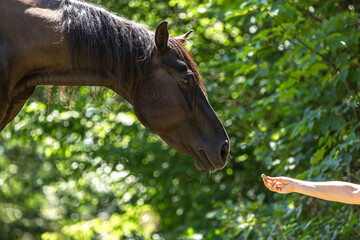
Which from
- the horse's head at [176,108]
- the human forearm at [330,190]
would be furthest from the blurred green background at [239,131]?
the horse's head at [176,108]

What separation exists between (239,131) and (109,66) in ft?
13.0

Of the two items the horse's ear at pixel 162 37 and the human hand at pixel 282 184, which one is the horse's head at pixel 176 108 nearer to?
the horse's ear at pixel 162 37

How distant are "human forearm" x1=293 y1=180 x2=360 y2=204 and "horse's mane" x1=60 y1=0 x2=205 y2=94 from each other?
856 mm

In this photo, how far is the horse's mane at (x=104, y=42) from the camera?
216 cm

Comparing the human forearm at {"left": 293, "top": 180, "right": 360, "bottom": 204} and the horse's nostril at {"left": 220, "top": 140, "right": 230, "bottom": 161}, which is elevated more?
the horse's nostril at {"left": 220, "top": 140, "right": 230, "bottom": 161}

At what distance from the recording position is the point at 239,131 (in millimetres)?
6039

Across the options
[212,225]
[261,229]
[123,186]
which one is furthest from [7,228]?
[261,229]

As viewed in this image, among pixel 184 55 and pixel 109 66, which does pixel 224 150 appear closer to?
pixel 184 55

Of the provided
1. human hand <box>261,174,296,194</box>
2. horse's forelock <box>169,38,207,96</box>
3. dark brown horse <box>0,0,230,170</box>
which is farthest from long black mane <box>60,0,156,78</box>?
human hand <box>261,174,296,194</box>

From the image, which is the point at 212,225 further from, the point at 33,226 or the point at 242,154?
the point at 33,226

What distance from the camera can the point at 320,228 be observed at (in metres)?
4.18

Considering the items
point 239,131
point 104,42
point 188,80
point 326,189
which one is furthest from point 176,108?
point 239,131

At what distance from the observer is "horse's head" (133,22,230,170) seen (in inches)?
88.6

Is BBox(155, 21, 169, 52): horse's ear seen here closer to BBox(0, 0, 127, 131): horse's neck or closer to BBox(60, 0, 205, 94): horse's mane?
BBox(60, 0, 205, 94): horse's mane
